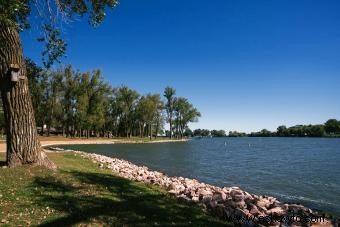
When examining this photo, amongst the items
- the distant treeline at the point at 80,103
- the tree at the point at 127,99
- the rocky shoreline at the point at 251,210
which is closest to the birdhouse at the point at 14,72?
the rocky shoreline at the point at 251,210

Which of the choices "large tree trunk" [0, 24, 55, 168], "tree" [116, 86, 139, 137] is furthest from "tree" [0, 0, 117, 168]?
"tree" [116, 86, 139, 137]

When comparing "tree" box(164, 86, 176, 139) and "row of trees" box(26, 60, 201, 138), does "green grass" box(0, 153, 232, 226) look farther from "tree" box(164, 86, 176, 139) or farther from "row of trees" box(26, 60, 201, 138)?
"tree" box(164, 86, 176, 139)

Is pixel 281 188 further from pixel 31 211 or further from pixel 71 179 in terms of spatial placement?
pixel 31 211

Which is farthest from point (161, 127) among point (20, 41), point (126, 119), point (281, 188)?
point (20, 41)

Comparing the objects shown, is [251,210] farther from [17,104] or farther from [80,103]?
[80,103]

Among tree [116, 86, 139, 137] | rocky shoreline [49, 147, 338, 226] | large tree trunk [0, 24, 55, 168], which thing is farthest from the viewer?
tree [116, 86, 139, 137]

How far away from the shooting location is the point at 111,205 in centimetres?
993

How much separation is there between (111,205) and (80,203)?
88cm

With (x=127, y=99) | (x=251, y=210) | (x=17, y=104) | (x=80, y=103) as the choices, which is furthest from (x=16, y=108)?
(x=127, y=99)

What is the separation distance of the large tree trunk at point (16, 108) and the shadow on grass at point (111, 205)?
1.84 m

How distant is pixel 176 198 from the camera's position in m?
12.3

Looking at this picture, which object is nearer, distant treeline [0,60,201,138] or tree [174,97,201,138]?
distant treeline [0,60,201,138]

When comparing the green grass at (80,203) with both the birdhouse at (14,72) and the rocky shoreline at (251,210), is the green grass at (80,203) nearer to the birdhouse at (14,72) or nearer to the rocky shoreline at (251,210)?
the rocky shoreline at (251,210)

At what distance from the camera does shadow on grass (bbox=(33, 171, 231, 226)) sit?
8.66 metres
